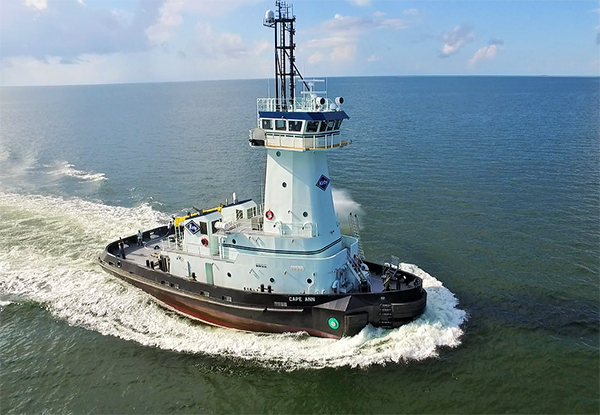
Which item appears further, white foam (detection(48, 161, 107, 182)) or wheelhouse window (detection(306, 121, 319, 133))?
white foam (detection(48, 161, 107, 182))

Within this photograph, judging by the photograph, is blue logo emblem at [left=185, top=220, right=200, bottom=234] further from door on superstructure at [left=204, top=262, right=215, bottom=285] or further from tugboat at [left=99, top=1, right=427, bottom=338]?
door on superstructure at [left=204, top=262, right=215, bottom=285]

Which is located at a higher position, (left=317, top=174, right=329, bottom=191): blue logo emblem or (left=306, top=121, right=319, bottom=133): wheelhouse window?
(left=306, top=121, right=319, bottom=133): wheelhouse window

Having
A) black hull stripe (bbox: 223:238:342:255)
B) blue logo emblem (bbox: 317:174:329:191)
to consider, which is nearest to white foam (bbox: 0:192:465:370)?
black hull stripe (bbox: 223:238:342:255)

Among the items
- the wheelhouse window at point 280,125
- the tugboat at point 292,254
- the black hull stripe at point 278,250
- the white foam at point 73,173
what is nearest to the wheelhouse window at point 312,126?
the tugboat at point 292,254

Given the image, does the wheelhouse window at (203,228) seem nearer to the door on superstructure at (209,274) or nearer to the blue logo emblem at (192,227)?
the blue logo emblem at (192,227)

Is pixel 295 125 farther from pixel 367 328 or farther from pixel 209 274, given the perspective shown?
pixel 367 328

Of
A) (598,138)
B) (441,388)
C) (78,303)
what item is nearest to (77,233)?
(78,303)
